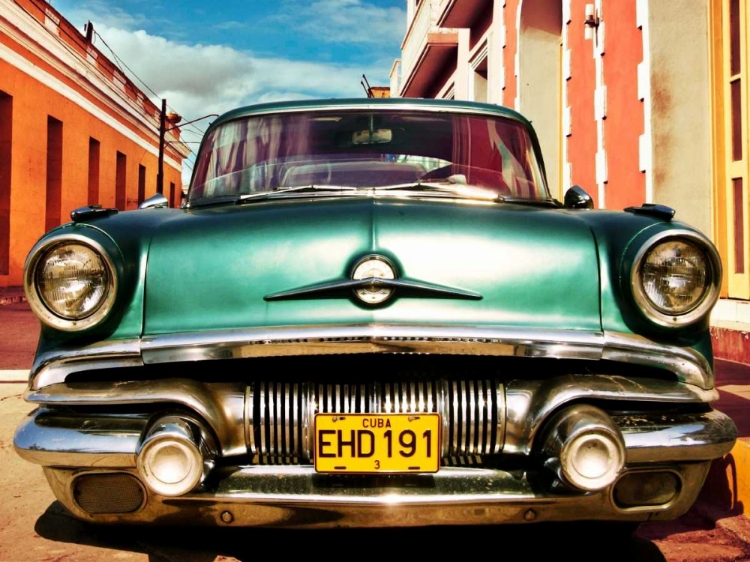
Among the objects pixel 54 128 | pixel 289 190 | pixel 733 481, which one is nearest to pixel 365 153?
pixel 289 190

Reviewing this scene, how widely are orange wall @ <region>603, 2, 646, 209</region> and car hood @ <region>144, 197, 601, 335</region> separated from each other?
4974mm

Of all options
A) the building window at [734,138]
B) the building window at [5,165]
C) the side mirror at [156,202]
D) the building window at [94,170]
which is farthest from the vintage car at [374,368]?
the building window at [94,170]

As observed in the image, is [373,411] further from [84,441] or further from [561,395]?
[84,441]

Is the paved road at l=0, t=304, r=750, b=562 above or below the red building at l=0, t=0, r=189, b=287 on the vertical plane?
below

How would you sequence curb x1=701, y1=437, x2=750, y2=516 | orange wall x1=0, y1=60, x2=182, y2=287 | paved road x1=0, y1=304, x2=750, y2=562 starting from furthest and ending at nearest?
orange wall x1=0, y1=60, x2=182, y2=287
curb x1=701, y1=437, x2=750, y2=516
paved road x1=0, y1=304, x2=750, y2=562

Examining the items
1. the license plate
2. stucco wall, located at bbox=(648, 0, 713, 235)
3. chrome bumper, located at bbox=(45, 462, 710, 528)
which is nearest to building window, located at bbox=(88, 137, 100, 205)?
stucco wall, located at bbox=(648, 0, 713, 235)

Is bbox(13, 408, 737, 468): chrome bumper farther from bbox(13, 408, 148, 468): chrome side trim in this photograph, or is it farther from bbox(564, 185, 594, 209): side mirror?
bbox(564, 185, 594, 209): side mirror

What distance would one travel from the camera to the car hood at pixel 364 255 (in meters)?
2.08

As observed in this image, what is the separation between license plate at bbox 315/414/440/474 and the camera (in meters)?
1.95

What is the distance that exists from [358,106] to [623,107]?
15.9ft

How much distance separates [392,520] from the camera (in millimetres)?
1941

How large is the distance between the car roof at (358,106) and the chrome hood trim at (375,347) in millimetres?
1430

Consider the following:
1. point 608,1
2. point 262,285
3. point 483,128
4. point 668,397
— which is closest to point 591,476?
point 668,397

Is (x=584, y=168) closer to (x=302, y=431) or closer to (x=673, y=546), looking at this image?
(x=673, y=546)
